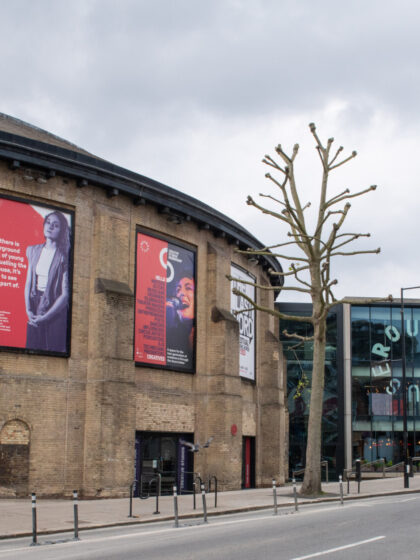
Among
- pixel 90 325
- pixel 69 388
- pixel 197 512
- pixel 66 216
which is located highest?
pixel 66 216

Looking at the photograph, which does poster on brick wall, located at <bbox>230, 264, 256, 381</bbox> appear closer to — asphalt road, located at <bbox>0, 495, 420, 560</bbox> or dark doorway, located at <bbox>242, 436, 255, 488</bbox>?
dark doorway, located at <bbox>242, 436, 255, 488</bbox>

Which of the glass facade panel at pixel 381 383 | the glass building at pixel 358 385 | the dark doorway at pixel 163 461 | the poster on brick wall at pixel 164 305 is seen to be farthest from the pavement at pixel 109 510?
the glass facade panel at pixel 381 383

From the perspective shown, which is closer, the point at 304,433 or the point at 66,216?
the point at 66,216

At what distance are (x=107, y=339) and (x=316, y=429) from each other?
7.87 meters

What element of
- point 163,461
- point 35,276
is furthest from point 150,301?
point 163,461

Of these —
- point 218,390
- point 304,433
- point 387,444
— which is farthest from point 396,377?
point 218,390

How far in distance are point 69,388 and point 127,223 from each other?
20.5 feet

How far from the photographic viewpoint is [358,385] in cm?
4994

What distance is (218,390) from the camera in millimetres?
29078

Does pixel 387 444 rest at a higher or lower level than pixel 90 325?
lower

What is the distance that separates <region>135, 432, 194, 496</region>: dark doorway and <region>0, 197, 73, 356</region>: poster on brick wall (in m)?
5.08

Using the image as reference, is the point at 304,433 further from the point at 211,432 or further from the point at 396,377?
the point at 211,432

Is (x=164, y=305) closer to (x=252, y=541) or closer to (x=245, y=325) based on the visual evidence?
(x=245, y=325)

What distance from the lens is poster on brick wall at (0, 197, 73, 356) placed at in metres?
22.7
